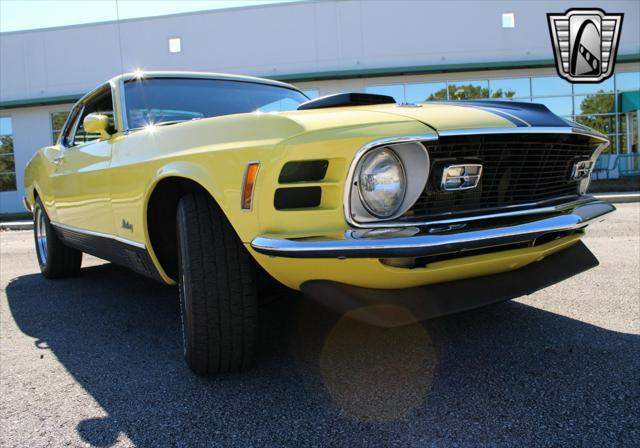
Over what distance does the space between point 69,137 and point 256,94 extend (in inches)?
71.2

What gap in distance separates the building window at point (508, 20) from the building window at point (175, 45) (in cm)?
1006

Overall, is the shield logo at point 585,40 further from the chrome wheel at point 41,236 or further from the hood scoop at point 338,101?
the hood scoop at point 338,101

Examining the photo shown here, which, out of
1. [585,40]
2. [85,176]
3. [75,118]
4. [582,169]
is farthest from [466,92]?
[85,176]

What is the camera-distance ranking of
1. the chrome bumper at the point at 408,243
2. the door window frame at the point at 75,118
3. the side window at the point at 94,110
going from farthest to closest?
the door window frame at the point at 75,118
the side window at the point at 94,110
the chrome bumper at the point at 408,243

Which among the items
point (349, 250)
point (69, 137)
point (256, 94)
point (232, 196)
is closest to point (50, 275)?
point (69, 137)

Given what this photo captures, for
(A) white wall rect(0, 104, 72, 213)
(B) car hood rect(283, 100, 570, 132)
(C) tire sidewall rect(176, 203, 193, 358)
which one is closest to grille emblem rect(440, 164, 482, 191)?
(B) car hood rect(283, 100, 570, 132)

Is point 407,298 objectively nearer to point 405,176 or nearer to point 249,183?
point 405,176

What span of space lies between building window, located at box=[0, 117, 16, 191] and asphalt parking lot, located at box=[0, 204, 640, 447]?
16513 mm

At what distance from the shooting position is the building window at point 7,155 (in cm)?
1733

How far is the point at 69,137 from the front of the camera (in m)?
4.22

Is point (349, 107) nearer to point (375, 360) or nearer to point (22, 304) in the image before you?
point (375, 360)

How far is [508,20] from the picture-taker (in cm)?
1588

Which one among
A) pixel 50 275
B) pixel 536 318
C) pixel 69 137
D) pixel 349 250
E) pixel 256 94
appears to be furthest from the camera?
pixel 50 275

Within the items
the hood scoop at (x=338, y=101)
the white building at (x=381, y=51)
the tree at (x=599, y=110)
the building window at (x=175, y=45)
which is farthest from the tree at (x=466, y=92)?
the hood scoop at (x=338, y=101)
